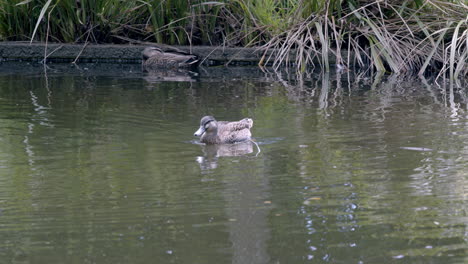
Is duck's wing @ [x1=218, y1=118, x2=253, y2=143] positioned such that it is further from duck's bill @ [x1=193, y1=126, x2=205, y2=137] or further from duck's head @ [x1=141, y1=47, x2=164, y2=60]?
duck's head @ [x1=141, y1=47, x2=164, y2=60]

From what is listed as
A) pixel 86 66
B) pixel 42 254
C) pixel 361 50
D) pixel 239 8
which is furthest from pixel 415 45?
pixel 42 254

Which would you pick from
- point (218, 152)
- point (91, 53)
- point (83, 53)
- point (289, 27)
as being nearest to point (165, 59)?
point (91, 53)

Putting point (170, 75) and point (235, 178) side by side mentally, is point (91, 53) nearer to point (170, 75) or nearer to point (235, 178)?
point (170, 75)

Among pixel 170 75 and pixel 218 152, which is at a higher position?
pixel 170 75

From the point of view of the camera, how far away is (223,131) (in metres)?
7.79

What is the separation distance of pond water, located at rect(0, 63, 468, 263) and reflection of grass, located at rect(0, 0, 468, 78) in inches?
90.6

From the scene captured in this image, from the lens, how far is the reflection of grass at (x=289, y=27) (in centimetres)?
1294

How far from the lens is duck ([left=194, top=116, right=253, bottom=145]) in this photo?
7.62 metres

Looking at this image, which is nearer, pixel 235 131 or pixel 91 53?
pixel 235 131

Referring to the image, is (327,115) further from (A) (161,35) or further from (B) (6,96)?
Result: (A) (161,35)

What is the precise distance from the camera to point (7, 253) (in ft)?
14.1

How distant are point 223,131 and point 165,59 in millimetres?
6089

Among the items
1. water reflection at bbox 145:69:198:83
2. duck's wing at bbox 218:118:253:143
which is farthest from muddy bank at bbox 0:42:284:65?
duck's wing at bbox 218:118:253:143

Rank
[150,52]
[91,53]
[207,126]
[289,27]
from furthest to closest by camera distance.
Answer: [91,53] → [150,52] → [289,27] → [207,126]
